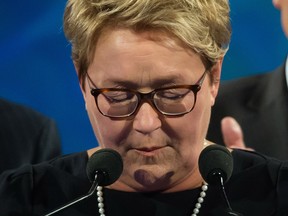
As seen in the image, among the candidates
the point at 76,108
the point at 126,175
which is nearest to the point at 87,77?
the point at 126,175

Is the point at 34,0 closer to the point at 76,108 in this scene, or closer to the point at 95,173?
the point at 76,108

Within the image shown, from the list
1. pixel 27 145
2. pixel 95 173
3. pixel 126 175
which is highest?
pixel 95 173

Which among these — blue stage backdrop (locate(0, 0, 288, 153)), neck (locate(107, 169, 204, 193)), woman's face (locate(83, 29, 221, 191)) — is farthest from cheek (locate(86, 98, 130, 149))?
blue stage backdrop (locate(0, 0, 288, 153))

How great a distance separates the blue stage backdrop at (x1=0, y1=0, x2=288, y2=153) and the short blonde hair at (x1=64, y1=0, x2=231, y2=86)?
1.57 feet

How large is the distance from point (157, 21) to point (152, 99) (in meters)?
0.15

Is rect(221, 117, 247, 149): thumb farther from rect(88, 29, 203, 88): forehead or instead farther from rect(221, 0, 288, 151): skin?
rect(88, 29, 203, 88): forehead

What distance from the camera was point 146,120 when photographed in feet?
3.94

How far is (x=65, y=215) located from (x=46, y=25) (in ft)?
2.17

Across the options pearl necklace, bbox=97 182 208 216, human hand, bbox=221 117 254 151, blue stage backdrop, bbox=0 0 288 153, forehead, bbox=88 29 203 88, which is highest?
forehead, bbox=88 29 203 88

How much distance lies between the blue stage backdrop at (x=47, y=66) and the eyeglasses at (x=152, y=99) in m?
0.55

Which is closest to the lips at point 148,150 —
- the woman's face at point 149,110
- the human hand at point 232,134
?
the woman's face at point 149,110

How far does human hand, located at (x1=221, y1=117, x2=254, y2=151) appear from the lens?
1.78 m

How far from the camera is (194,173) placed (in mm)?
1376

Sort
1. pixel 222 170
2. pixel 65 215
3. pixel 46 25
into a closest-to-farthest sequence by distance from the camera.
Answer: pixel 222 170 → pixel 65 215 → pixel 46 25
